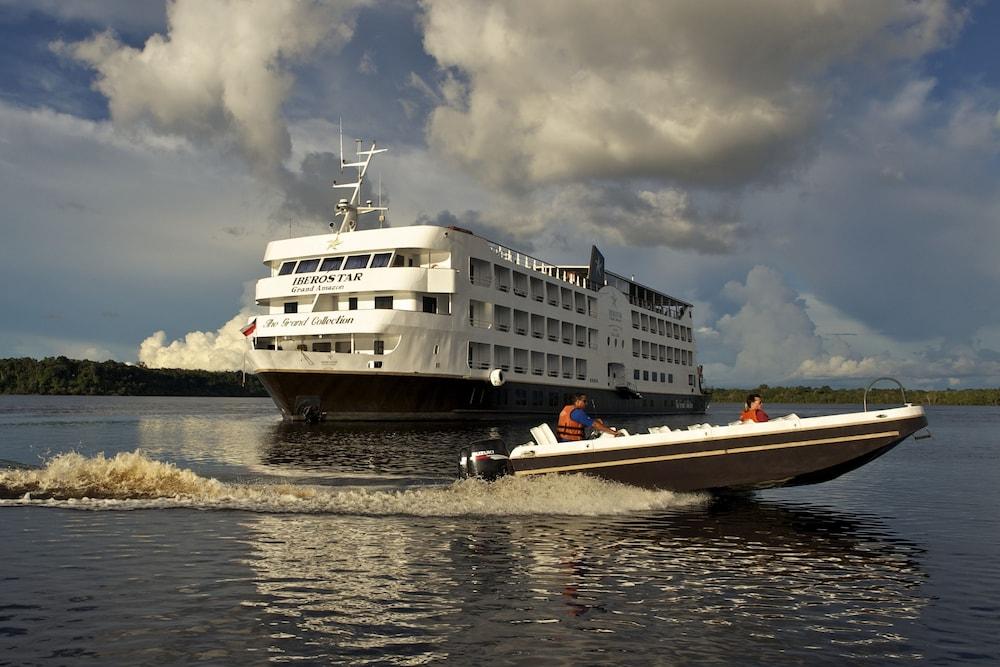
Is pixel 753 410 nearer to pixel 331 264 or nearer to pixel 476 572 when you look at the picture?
pixel 476 572

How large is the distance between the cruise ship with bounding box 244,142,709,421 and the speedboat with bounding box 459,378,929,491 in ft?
79.5

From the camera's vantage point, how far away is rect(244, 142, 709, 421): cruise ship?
39.2 metres

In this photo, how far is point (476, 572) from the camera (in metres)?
9.80

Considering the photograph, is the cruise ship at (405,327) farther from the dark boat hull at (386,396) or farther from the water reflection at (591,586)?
the water reflection at (591,586)

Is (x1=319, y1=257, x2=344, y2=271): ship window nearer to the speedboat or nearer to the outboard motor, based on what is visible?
the outboard motor

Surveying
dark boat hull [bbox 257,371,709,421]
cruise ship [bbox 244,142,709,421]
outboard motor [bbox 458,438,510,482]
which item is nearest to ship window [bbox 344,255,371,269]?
cruise ship [bbox 244,142,709,421]

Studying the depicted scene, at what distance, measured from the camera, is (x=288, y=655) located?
21.9 ft

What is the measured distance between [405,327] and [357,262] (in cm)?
540

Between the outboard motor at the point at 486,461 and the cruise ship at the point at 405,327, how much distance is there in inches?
891

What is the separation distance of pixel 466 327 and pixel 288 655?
122 ft

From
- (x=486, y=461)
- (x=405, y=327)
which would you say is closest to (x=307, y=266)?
(x=405, y=327)

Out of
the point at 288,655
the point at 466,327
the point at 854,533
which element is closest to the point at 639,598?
the point at 288,655

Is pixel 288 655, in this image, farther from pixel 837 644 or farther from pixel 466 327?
pixel 466 327

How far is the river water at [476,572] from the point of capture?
7039mm
